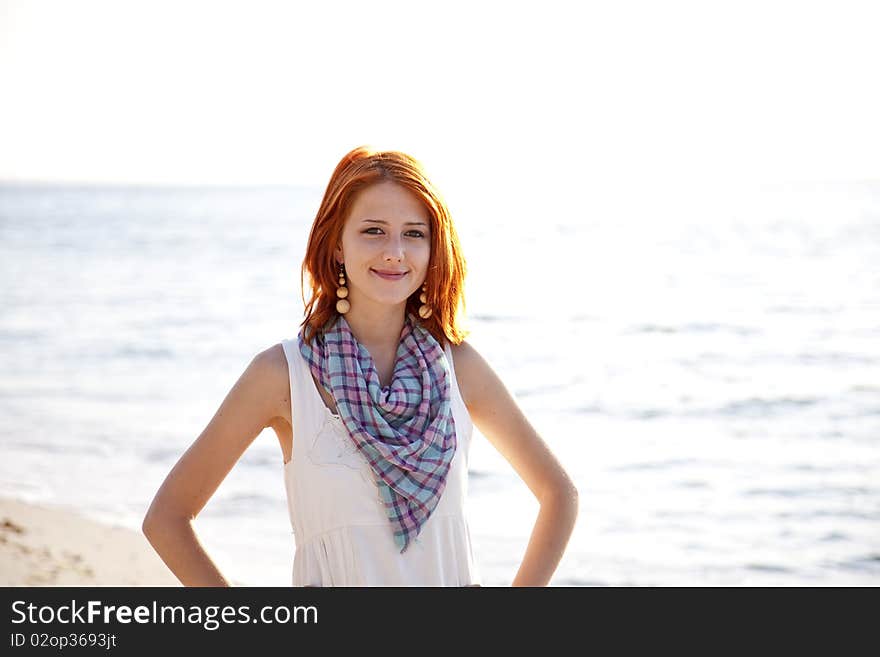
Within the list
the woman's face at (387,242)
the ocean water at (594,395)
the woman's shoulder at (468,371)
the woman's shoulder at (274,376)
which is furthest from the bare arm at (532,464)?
the ocean water at (594,395)

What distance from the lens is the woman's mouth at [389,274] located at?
7.57 feet

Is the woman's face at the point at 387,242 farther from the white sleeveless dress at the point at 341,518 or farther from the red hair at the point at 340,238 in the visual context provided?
the white sleeveless dress at the point at 341,518

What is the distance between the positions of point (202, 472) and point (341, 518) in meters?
0.29

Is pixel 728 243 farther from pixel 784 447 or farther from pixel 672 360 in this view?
pixel 784 447

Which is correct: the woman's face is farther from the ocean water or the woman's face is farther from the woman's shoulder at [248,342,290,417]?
the ocean water

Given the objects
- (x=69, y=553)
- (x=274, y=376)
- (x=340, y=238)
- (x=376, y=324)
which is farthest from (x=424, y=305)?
(x=69, y=553)

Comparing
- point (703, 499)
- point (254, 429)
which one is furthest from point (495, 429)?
point (703, 499)

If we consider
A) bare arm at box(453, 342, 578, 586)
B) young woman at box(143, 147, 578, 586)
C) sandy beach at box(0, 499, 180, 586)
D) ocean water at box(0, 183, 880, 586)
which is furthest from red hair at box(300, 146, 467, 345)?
sandy beach at box(0, 499, 180, 586)

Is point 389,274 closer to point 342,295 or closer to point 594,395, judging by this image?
point 342,295

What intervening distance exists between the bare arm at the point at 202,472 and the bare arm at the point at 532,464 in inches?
17.5

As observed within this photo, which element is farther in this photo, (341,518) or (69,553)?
(69,553)

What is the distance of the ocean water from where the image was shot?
7.15 m

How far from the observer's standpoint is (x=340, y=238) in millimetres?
2375
